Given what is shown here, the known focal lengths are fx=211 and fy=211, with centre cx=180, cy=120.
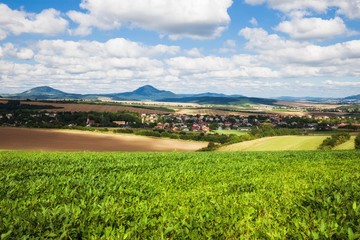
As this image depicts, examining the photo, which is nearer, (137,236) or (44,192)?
(137,236)

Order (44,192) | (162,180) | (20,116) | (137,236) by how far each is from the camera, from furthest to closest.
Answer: (20,116)
(162,180)
(44,192)
(137,236)

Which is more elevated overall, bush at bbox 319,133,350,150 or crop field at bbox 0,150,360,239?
crop field at bbox 0,150,360,239

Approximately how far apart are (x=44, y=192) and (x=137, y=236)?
4849mm

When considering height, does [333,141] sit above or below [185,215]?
below

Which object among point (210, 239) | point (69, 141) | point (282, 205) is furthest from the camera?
point (69, 141)

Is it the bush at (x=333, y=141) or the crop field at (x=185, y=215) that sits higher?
the crop field at (x=185, y=215)

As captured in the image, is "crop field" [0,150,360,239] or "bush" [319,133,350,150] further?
"bush" [319,133,350,150]

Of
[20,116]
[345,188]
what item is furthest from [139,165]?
[20,116]

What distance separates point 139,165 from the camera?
48.2ft

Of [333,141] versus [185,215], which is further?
[333,141]

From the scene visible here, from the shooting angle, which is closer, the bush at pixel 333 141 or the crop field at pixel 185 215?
the crop field at pixel 185 215

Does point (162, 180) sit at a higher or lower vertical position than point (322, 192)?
lower

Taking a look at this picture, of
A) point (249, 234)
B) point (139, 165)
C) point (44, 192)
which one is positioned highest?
point (249, 234)

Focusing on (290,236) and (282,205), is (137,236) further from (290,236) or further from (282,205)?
(282,205)
